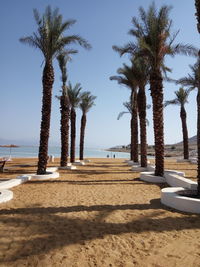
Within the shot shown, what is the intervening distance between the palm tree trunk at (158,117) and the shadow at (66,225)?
6.23m

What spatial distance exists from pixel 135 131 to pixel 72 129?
7324mm

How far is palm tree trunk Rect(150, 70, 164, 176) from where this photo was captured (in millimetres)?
13375

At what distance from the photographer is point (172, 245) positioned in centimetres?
463

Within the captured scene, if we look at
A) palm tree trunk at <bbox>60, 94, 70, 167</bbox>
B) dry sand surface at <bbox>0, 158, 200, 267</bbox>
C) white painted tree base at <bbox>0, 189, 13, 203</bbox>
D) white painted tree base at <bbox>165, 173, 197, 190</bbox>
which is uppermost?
palm tree trunk at <bbox>60, 94, 70, 167</bbox>

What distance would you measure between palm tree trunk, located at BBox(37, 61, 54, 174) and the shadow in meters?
6.89

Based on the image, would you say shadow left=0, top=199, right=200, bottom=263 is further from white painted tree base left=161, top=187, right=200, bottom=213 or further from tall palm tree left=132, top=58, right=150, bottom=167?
tall palm tree left=132, top=58, right=150, bottom=167

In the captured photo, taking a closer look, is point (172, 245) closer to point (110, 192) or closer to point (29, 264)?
point (29, 264)

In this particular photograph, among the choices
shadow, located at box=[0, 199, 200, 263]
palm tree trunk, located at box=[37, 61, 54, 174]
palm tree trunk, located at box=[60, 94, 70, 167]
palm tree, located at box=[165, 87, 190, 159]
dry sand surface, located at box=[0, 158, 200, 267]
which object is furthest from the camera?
palm tree, located at box=[165, 87, 190, 159]

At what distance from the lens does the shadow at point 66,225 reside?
14.9 ft

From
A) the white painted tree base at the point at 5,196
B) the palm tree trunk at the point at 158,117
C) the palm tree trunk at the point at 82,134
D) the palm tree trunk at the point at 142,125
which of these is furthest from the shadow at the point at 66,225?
the palm tree trunk at the point at 82,134

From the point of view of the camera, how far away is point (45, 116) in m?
14.0

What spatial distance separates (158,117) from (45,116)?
660 cm

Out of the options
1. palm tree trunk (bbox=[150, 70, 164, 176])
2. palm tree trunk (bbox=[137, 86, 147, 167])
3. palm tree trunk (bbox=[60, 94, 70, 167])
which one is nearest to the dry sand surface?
palm tree trunk (bbox=[150, 70, 164, 176])

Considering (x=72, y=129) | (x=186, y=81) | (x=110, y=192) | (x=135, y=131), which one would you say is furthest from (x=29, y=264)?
(x=186, y=81)
